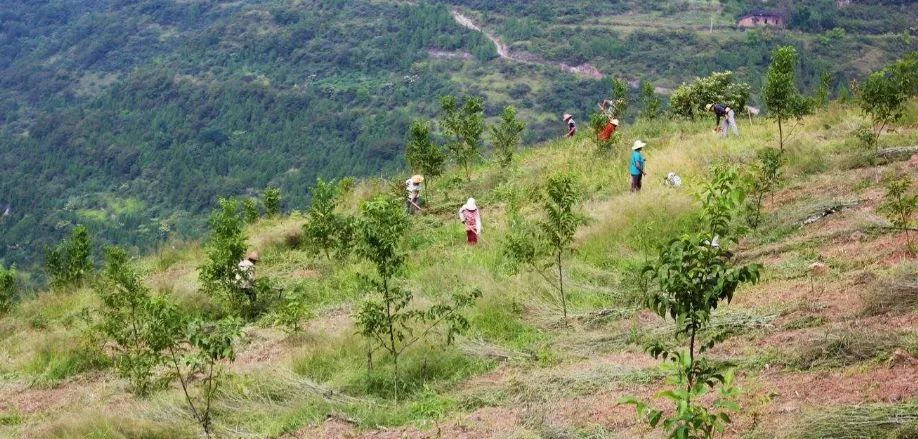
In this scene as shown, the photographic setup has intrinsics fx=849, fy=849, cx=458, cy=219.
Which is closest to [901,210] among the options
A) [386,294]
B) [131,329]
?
[386,294]

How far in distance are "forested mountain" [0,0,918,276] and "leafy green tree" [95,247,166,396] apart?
159 ft

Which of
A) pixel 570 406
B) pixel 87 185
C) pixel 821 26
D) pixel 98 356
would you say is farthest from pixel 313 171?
pixel 570 406

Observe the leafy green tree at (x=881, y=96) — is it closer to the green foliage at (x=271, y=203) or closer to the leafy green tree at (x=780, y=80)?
the leafy green tree at (x=780, y=80)

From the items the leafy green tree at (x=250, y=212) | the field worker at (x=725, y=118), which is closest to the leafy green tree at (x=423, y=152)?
the leafy green tree at (x=250, y=212)

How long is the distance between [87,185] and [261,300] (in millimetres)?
71306

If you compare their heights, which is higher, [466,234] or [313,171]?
[466,234]

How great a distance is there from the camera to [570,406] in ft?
22.8

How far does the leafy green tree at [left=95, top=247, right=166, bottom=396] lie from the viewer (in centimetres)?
829

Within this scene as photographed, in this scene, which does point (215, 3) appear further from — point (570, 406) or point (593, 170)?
point (570, 406)

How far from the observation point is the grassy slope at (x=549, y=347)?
6.55 meters

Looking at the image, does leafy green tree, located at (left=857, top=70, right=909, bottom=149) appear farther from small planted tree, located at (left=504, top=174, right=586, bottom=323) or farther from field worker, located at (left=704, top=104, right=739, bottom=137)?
small planted tree, located at (left=504, top=174, right=586, bottom=323)

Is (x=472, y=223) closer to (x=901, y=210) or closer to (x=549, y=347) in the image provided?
(x=549, y=347)

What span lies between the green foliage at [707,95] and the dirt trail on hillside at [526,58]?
61608mm

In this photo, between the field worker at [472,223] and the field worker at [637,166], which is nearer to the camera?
the field worker at [472,223]
